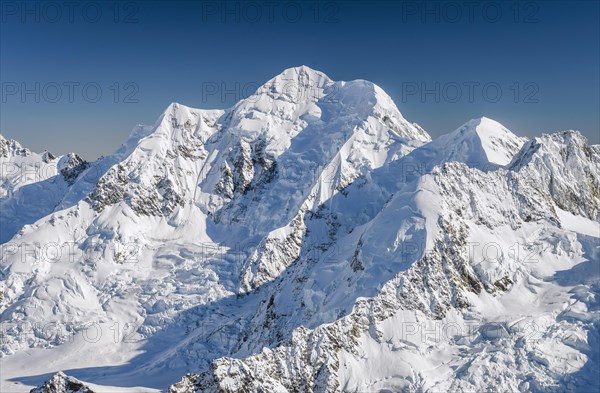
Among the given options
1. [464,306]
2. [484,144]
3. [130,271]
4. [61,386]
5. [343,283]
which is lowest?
[61,386]

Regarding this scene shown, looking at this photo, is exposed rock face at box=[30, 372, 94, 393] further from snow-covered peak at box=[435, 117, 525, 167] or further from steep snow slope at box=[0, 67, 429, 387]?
snow-covered peak at box=[435, 117, 525, 167]

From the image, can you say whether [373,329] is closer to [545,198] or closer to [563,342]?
[563,342]

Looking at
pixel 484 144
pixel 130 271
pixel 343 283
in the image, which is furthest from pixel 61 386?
pixel 484 144

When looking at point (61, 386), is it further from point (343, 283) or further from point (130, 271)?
point (130, 271)

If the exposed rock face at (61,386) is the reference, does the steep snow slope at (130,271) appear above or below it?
above

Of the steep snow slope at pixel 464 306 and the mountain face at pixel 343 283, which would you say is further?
the mountain face at pixel 343 283

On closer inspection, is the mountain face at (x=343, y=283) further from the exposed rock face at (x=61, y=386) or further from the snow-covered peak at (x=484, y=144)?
the snow-covered peak at (x=484, y=144)

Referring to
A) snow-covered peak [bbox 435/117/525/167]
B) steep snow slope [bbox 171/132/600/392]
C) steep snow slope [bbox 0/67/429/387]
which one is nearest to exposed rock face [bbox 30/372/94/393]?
steep snow slope [bbox 171/132/600/392]

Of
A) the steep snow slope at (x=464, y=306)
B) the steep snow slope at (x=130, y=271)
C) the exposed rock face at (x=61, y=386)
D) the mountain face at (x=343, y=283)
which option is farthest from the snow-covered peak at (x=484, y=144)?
the exposed rock face at (x=61, y=386)

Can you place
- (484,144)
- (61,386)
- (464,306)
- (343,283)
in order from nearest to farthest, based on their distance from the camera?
(61,386) < (464,306) < (343,283) < (484,144)
